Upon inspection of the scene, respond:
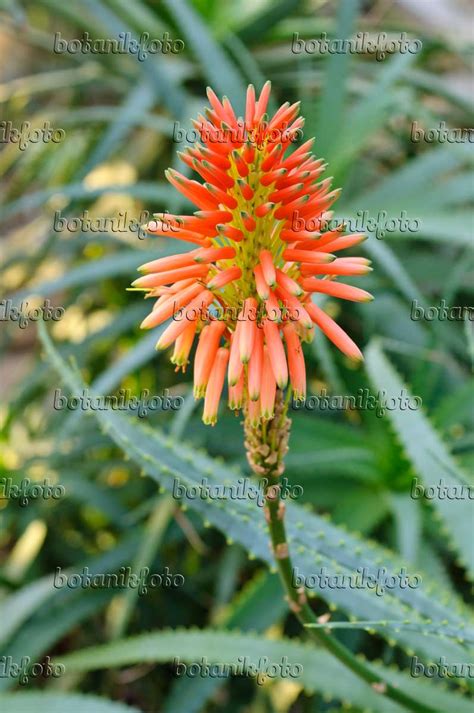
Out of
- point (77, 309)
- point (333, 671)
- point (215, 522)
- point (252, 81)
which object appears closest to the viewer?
point (215, 522)

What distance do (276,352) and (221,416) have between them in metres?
0.83

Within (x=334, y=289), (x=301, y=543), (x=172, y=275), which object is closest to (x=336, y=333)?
(x=334, y=289)

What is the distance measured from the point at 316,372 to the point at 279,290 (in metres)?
0.96

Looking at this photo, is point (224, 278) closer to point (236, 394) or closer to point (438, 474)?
point (236, 394)

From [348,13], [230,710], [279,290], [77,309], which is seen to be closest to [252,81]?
[348,13]

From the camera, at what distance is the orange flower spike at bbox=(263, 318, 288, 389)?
544 millimetres

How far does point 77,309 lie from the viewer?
6.24ft

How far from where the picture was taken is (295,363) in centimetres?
58

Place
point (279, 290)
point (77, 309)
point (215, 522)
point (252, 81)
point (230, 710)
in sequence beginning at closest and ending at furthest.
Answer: point (279, 290)
point (215, 522)
point (230, 710)
point (252, 81)
point (77, 309)

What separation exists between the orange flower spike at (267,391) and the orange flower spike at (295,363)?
2 cm

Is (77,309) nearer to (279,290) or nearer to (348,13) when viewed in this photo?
(348,13)

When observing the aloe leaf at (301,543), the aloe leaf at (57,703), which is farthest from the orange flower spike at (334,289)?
the aloe leaf at (57,703)

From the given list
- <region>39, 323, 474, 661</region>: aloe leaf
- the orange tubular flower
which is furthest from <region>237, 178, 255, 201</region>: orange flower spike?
<region>39, 323, 474, 661</region>: aloe leaf

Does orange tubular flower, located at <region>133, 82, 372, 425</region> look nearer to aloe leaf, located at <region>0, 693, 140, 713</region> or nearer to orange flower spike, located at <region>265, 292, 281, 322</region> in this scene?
orange flower spike, located at <region>265, 292, 281, 322</region>
